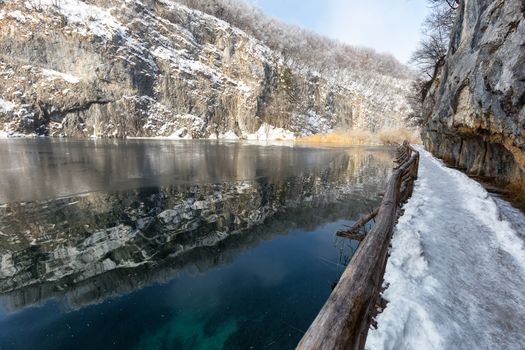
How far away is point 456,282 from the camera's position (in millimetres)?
3781

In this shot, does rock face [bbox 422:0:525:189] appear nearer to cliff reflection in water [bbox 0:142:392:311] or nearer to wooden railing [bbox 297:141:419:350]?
cliff reflection in water [bbox 0:142:392:311]

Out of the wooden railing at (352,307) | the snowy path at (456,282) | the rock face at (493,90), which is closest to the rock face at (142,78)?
the rock face at (493,90)

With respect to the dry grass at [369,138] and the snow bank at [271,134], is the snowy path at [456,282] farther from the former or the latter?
the snow bank at [271,134]

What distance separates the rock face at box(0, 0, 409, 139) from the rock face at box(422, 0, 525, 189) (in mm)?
74853

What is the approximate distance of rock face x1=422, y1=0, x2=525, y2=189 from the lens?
5.89 meters

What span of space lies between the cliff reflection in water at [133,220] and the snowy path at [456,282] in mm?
4129

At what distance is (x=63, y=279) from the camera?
562 centimetres

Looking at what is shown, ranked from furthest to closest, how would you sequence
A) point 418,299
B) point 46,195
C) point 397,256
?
point 46,195 < point 397,256 < point 418,299

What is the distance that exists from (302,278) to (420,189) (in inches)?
250

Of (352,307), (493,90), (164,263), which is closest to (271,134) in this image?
(493,90)

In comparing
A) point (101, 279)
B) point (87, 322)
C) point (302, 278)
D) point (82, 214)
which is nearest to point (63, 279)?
point (101, 279)

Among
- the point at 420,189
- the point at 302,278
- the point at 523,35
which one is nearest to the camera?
the point at 523,35

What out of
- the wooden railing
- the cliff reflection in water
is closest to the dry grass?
the cliff reflection in water

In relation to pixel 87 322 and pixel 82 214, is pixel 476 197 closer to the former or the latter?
pixel 87 322
